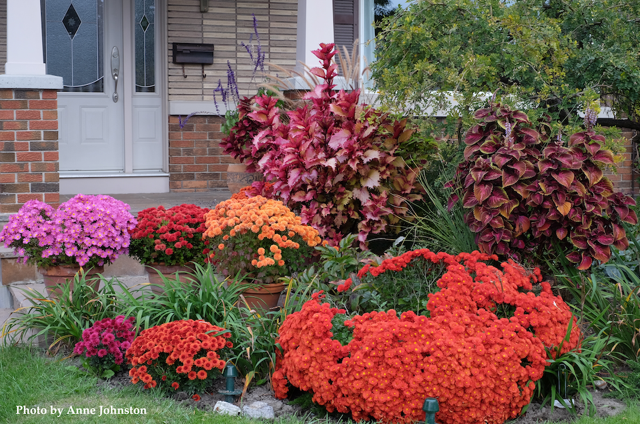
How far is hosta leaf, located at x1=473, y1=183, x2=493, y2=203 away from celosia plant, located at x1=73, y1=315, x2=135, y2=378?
6.26ft

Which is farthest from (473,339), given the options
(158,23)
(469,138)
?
(158,23)

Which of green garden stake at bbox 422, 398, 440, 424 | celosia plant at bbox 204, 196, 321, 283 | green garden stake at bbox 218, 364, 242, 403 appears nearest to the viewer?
green garden stake at bbox 422, 398, 440, 424

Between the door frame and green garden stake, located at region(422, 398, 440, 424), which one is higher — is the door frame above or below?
above

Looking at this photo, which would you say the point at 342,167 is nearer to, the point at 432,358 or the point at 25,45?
the point at 432,358

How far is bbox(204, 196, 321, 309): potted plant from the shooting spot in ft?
11.8

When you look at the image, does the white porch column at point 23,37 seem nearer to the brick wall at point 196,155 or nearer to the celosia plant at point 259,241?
the celosia plant at point 259,241

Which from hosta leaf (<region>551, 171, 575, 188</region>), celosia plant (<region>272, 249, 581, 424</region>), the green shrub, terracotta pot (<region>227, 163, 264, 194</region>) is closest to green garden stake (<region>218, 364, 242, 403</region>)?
celosia plant (<region>272, 249, 581, 424</region>)

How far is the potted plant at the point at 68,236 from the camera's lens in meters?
3.77

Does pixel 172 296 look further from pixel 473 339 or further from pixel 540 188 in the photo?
pixel 540 188

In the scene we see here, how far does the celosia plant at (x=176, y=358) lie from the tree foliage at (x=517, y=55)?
2.07m

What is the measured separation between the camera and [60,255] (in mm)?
3838

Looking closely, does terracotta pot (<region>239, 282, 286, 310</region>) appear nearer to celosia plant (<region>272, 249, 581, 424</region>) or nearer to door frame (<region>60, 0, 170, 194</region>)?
celosia plant (<region>272, 249, 581, 424</region>)

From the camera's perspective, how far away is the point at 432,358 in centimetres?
260

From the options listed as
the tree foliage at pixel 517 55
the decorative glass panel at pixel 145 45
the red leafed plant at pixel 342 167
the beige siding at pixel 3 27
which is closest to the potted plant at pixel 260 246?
the red leafed plant at pixel 342 167
